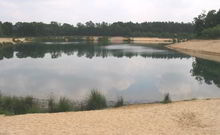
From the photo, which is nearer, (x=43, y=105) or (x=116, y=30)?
(x=43, y=105)

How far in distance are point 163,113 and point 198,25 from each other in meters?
65.1

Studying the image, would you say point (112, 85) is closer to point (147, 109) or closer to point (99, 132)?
point (147, 109)

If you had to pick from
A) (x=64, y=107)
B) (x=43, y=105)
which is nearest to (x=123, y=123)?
(x=64, y=107)

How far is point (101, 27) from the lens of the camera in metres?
117

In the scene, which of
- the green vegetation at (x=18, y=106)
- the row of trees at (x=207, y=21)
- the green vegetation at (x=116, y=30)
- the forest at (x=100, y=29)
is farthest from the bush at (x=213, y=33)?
the green vegetation at (x=18, y=106)

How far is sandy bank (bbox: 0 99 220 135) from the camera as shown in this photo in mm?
8094

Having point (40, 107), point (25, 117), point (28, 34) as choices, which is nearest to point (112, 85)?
point (40, 107)

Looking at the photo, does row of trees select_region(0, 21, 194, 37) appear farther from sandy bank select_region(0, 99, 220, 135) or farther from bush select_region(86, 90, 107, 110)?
sandy bank select_region(0, 99, 220, 135)

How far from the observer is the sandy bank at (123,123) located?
809 cm

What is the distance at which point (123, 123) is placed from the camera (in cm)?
905

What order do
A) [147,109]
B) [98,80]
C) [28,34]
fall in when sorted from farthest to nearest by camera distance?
1. [28,34]
2. [98,80]
3. [147,109]

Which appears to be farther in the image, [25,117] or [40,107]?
[40,107]

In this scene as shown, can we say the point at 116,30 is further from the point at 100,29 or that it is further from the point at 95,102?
the point at 95,102

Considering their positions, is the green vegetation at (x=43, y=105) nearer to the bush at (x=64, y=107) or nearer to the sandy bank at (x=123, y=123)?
the bush at (x=64, y=107)
